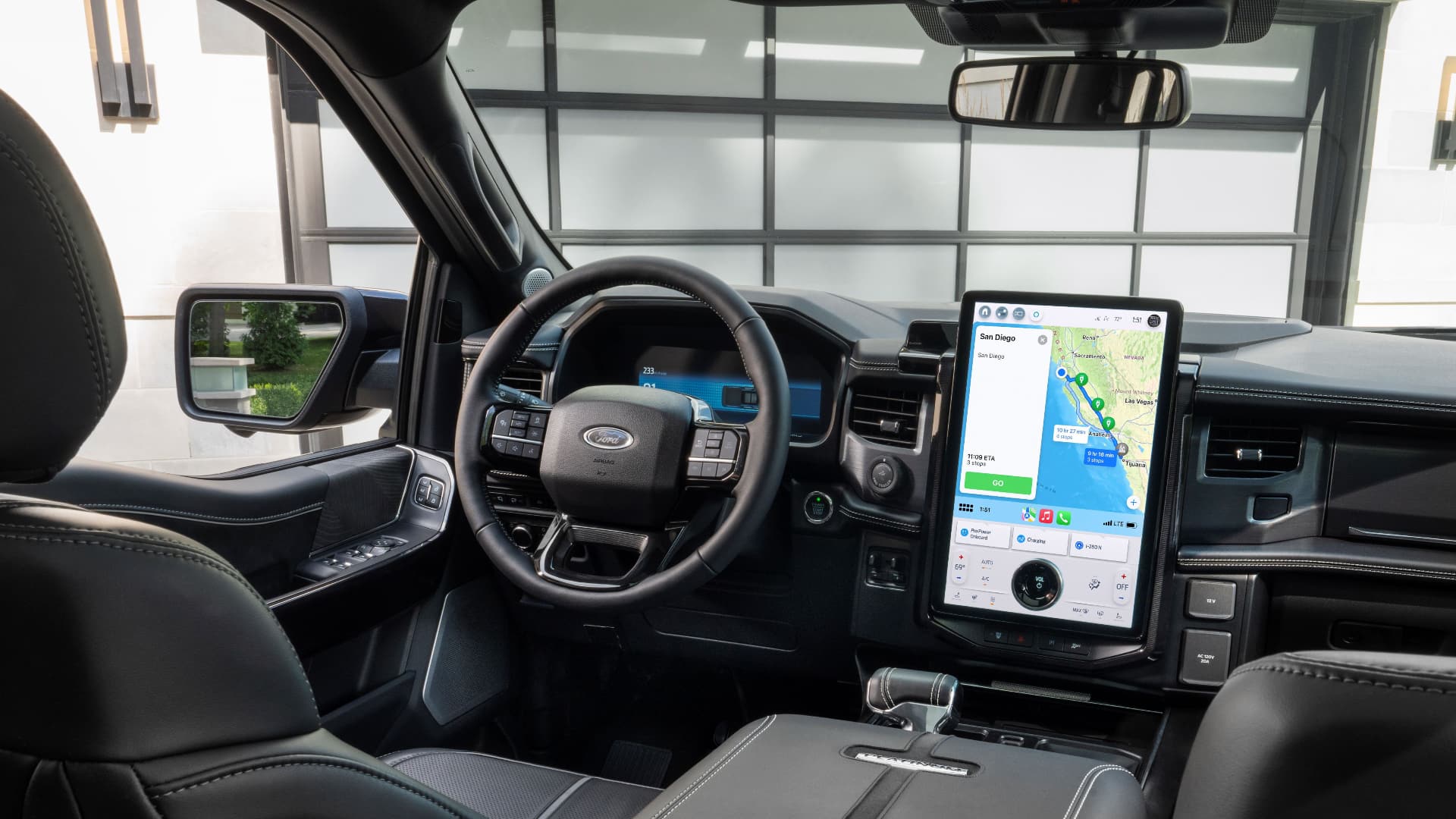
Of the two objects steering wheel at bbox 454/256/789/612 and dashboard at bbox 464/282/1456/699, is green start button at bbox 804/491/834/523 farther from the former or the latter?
steering wheel at bbox 454/256/789/612

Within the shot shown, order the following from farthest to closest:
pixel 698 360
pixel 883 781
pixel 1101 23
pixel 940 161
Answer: pixel 940 161, pixel 698 360, pixel 1101 23, pixel 883 781

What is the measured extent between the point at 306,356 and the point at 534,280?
0.61 meters

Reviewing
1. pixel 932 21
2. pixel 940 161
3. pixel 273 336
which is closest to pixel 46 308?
pixel 932 21

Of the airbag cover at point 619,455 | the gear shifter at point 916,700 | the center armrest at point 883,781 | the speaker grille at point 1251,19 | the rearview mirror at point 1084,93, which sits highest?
the speaker grille at point 1251,19

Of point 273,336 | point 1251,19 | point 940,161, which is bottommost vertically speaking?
point 273,336

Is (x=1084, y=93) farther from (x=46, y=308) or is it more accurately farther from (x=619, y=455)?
(x=46, y=308)

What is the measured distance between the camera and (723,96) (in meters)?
6.48

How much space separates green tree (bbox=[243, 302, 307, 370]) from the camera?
8.07 ft

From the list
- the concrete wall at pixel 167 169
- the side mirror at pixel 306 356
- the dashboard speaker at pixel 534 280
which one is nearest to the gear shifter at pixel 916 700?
the dashboard speaker at pixel 534 280

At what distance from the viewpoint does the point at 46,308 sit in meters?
0.65

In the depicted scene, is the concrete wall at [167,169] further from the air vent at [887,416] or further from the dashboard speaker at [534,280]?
the air vent at [887,416]

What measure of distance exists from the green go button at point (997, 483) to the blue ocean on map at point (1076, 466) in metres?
0.03

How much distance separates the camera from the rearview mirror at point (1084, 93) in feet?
5.29

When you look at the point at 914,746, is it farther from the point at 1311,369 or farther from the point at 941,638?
the point at 1311,369
